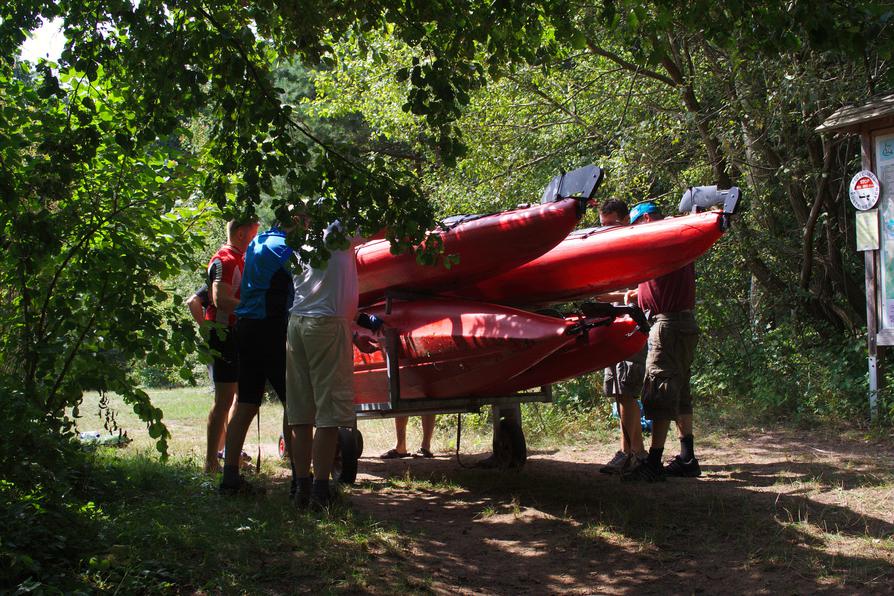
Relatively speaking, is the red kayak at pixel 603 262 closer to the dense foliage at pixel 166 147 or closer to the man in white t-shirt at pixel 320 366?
the dense foliage at pixel 166 147

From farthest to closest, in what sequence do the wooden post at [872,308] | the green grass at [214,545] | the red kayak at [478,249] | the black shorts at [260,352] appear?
the wooden post at [872,308] → the red kayak at [478,249] → the black shorts at [260,352] → the green grass at [214,545]

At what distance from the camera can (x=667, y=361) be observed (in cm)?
623

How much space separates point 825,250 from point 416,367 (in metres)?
6.38

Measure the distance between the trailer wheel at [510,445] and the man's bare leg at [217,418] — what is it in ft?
6.57

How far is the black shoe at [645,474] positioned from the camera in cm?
621

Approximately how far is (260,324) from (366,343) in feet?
2.95

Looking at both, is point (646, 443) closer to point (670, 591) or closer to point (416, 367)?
point (416, 367)

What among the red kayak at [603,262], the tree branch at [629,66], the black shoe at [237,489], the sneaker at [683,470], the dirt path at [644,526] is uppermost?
the tree branch at [629,66]

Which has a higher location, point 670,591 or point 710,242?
point 710,242

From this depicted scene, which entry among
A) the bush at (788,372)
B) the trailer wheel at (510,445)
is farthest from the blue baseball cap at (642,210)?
the bush at (788,372)

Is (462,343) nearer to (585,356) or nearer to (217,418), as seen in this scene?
(585,356)

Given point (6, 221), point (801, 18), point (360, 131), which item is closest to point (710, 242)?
point (801, 18)

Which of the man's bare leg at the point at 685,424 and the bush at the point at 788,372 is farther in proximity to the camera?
the bush at the point at 788,372

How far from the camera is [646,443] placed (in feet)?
26.6
